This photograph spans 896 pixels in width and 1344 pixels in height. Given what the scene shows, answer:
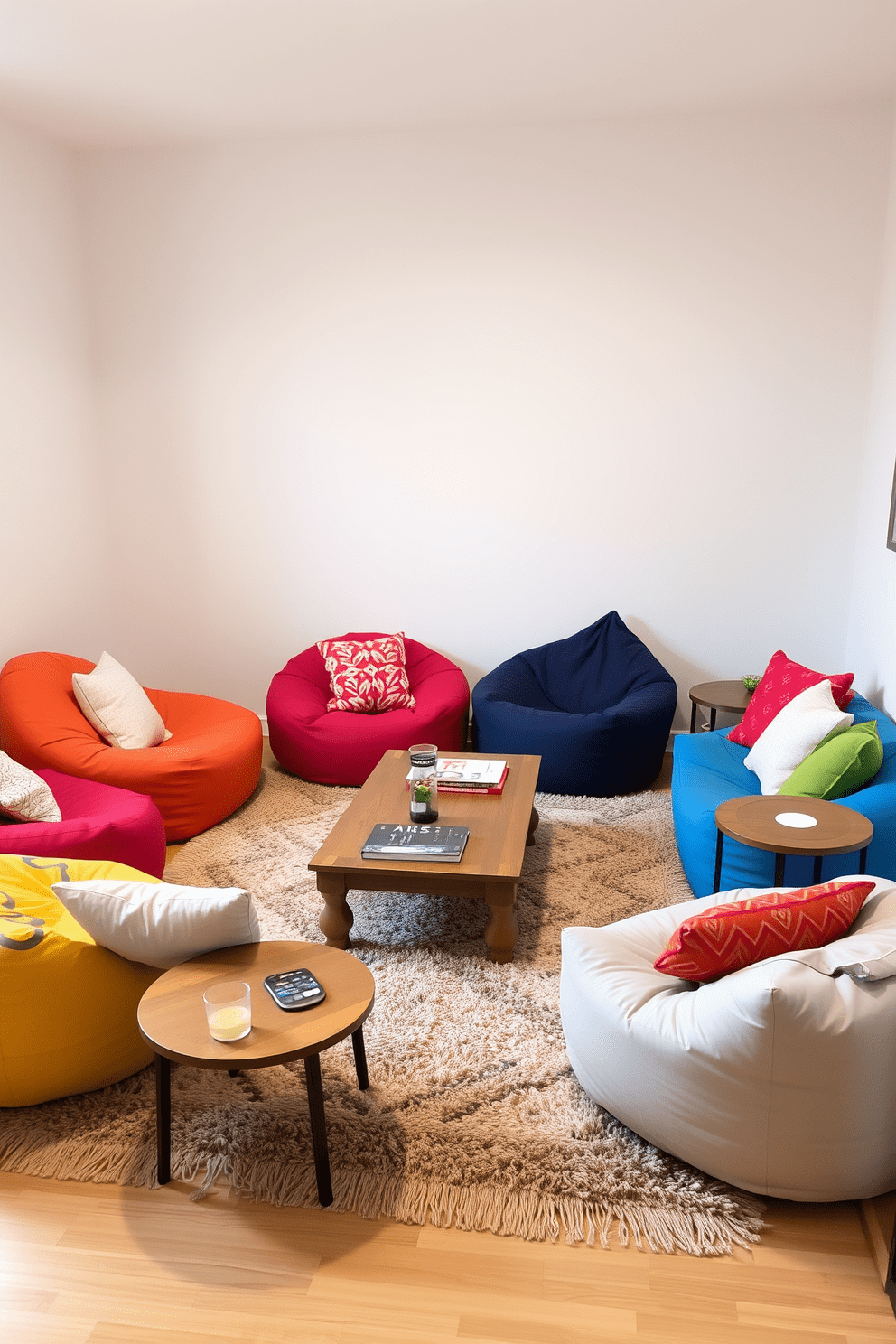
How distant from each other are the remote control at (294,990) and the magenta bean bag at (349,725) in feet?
7.66

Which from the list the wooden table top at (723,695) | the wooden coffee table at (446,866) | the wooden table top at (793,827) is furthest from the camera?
the wooden table top at (723,695)

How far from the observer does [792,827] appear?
2732 mm

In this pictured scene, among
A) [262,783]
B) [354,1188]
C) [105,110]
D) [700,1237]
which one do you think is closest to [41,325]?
[105,110]

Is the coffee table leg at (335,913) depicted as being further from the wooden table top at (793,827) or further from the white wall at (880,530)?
the white wall at (880,530)

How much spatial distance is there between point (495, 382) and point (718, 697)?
1.95 m

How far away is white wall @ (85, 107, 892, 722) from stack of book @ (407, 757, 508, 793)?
4.91 feet

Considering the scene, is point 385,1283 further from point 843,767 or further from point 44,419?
point 44,419

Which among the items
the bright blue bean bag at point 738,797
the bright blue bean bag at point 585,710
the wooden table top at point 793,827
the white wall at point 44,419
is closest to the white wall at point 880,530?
the bright blue bean bag at point 738,797

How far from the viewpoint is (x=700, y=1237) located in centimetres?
196

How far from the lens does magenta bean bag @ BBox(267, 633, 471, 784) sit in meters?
4.49

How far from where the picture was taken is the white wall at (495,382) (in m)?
4.48

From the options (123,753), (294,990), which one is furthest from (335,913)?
(123,753)

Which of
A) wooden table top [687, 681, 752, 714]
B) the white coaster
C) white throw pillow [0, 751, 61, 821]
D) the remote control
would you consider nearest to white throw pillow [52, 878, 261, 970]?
the remote control

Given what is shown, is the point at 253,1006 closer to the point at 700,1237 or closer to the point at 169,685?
the point at 700,1237
